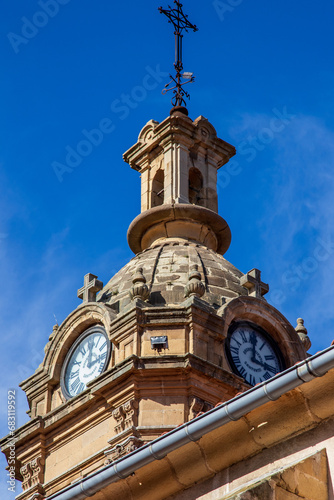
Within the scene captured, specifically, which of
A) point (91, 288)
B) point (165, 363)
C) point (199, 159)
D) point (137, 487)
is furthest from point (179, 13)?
point (137, 487)

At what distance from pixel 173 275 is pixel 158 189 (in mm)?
6382

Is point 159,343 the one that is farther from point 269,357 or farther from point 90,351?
point 269,357

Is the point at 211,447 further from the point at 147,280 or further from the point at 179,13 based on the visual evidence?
the point at 179,13

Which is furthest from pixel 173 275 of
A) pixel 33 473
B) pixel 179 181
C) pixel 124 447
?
pixel 33 473

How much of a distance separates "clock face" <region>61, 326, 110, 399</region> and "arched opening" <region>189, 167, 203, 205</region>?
6.90 metres

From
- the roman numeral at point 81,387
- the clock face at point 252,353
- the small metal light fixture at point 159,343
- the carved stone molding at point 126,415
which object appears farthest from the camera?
the roman numeral at point 81,387

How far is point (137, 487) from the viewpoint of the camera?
19656mm

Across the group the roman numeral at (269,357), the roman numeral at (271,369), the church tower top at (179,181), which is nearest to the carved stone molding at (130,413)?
the roman numeral at (271,369)

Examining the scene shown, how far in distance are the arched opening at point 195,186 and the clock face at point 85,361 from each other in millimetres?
6905

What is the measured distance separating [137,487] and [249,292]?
19316mm

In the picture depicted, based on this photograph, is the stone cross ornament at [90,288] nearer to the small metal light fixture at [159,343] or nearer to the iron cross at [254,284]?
the small metal light fixture at [159,343]

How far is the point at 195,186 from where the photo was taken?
1730 inches

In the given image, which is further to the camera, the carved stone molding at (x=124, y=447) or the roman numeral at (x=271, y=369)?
the roman numeral at (x=271, y=369)

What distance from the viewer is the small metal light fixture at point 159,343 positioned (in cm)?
3569
